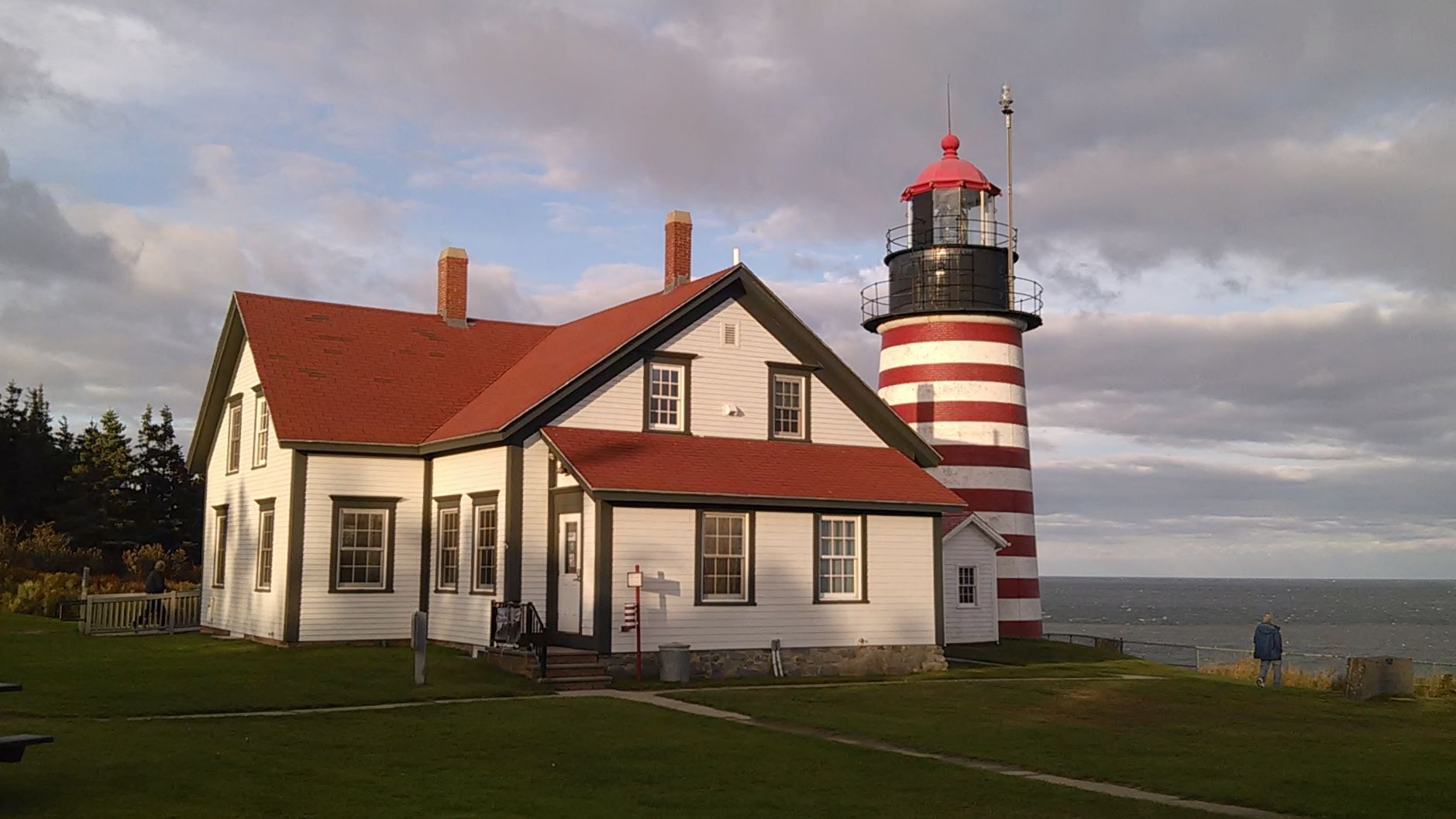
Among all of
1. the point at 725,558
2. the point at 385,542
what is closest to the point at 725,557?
the point at 725,558

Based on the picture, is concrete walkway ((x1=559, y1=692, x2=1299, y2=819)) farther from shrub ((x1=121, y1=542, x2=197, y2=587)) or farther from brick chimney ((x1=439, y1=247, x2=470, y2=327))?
shrub ((x1=121, y1=542, x2=197, y2=587))

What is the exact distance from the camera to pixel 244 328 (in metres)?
28.4

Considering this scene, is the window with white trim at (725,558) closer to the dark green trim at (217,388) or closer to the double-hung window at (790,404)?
the double-hung window at (790,404)

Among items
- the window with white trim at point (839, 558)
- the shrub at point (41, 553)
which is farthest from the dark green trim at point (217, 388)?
the window with white trim at point (839, 558)

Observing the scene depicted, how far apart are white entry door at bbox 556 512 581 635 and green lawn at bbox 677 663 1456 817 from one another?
3626 mm

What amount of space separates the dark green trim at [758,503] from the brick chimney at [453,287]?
1040 cm

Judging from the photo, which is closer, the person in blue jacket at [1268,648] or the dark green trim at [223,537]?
the person in blue jacket at [1268,648]

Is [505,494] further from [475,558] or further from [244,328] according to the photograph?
[244,328]

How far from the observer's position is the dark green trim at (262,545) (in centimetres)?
2670

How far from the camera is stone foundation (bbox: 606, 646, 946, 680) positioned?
75.6 feet

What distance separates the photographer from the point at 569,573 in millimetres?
23750

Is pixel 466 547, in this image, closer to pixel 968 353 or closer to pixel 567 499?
pixel 567 499

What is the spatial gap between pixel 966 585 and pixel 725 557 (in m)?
10.9

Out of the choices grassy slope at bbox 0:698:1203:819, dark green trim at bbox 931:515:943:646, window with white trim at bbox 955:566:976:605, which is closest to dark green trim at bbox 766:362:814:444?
dark green trim at bbox 931:515:943:646
